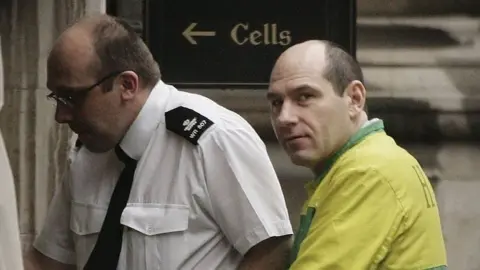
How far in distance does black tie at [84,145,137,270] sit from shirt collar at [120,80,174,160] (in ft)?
0.08

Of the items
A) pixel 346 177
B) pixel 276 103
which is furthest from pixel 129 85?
pixel 346 177

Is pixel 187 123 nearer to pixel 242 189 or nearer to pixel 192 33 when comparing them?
pixel 242 189

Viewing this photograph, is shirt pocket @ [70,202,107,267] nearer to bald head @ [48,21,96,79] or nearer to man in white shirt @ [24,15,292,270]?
man in white shirt @ [24,15,292,270]

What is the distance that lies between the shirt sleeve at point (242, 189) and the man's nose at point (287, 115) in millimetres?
314

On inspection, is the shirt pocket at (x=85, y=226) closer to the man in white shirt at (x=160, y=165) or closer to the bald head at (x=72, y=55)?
the man in white shirt at (x=160, y=165)

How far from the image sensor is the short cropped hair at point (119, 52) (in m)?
2.38

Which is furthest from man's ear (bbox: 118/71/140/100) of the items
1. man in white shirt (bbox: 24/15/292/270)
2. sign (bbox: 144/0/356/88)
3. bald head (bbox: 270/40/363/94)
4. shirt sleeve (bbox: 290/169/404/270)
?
sign (bbox: 144/0/356/88)

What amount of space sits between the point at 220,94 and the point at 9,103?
50.2 inches

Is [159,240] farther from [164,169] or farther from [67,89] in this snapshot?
[67,89]

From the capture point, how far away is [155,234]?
2393 mm

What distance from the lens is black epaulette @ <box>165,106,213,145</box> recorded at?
237 centimetres

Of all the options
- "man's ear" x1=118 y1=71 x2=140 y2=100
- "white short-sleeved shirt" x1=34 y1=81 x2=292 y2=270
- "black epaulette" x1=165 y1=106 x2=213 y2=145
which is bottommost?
"white short-sleeved shirt" x1=34 y1=81 x2=292 y2=270

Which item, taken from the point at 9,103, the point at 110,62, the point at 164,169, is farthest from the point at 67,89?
the point at 9,103

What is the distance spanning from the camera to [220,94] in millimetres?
4684
